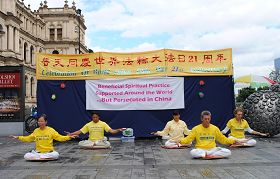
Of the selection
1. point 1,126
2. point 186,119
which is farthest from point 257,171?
point 1,126

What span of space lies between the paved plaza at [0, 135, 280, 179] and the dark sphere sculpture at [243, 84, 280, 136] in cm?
116

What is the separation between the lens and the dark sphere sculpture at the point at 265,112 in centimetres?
1236

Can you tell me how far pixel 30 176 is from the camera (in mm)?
7246

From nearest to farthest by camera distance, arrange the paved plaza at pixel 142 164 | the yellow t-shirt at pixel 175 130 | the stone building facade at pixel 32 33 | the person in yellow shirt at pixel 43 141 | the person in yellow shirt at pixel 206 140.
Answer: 1. the paved plaza at pixel 142 164
2. the person in yellow shirt at pixel 206 140
3. the person in yellow shirt at pixel 43 141
4. the yellow t-shirt at pixel 175 130
5. the stone building facade at pixel 32 33

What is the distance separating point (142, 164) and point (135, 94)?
5.20 metres

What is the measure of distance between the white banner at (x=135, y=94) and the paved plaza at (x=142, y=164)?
7.79 ft

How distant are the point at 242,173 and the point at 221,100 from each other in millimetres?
6615

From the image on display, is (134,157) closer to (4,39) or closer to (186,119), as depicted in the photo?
(186,119)

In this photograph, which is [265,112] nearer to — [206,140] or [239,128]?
[239,128]

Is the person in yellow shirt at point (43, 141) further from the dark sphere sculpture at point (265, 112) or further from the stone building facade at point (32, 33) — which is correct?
the stone building facade at point (32, 33)

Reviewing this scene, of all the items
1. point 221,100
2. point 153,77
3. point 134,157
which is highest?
point 153,77

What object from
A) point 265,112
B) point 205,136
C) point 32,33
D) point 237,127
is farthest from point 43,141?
point 32,33

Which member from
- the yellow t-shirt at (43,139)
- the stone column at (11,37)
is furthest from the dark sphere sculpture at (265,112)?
the stone column at (11,37)

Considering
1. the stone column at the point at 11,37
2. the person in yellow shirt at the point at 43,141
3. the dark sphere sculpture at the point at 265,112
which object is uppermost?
the stone column at the point at 11,37
